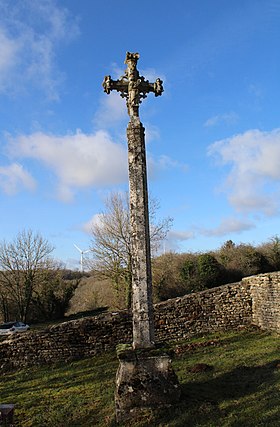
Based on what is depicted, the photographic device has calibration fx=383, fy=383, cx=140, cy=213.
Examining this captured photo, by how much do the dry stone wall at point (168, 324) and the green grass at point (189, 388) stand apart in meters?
0.46

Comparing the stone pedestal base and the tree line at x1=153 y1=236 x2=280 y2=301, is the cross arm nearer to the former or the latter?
the stone pedestal base

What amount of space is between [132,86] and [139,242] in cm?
335

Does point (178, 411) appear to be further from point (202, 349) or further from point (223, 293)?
point (223, 293)

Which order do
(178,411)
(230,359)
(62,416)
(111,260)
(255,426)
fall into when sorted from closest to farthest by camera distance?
1. (255,426)
2. (178,411)
3. (62,416)
4. (230,359)
5. (111,260)

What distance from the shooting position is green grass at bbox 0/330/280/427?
660 cm

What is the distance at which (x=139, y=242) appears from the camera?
7703 millimetres

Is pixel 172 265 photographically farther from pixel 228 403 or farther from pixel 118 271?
pixel 228 403

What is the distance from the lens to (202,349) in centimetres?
1216

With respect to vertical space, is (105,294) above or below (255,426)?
above

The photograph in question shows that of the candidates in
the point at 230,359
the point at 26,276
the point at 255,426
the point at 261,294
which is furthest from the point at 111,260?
the point at 255,426

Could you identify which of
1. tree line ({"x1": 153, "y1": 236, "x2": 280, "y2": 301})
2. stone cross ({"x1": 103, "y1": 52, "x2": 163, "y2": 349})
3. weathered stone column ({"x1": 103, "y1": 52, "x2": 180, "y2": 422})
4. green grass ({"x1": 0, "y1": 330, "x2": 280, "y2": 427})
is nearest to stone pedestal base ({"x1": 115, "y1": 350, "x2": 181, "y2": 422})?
weathered stone column ({"x1": 103, "y1": 52, "x2": 180, "y2": 422})

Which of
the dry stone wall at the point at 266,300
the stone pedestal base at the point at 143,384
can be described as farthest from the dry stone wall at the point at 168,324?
the stone pedestal base at the point at 143,384

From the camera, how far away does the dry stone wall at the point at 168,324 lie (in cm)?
1233

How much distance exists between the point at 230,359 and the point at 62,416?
16.5ft
